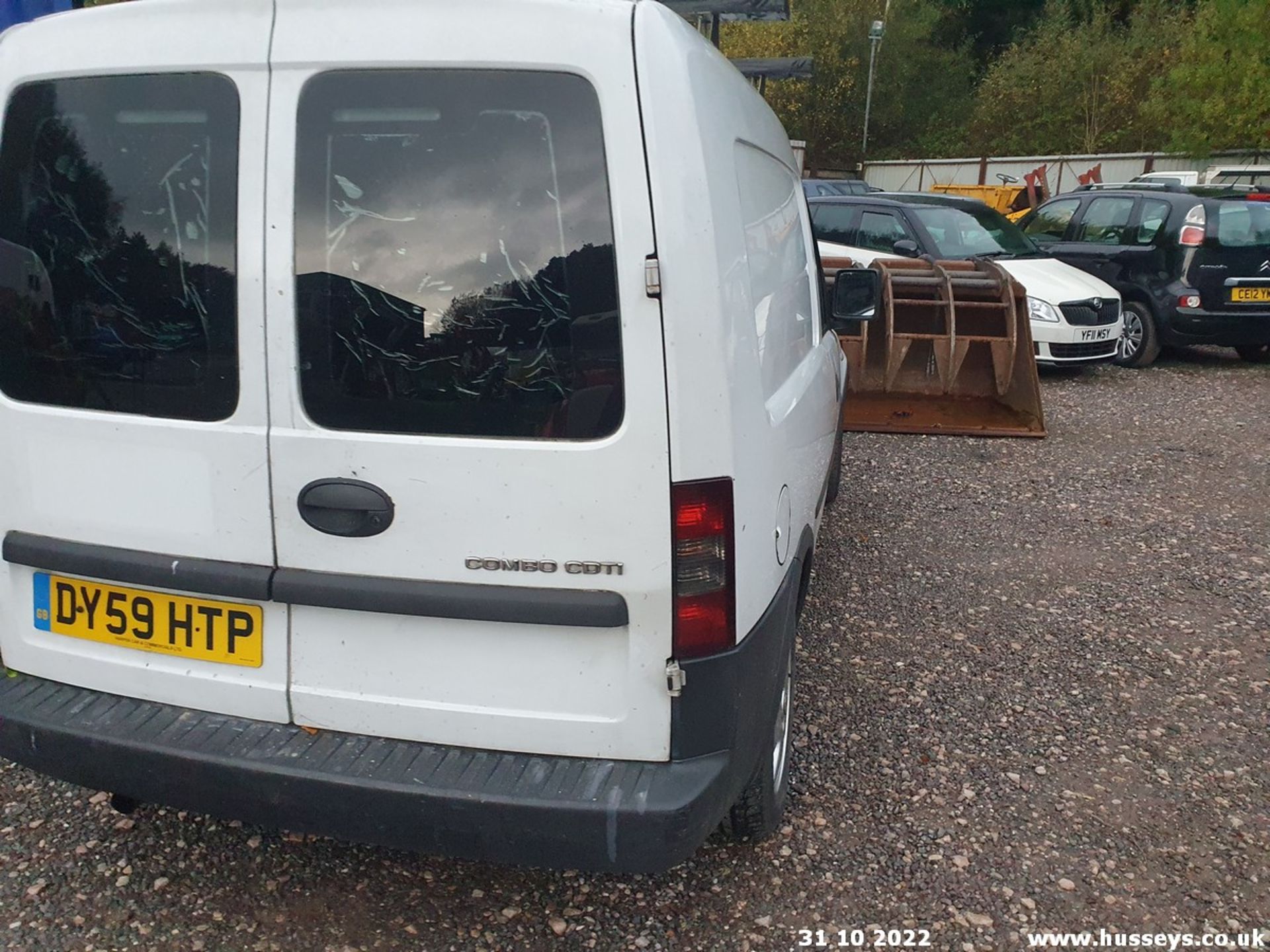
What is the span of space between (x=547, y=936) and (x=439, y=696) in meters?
0.76

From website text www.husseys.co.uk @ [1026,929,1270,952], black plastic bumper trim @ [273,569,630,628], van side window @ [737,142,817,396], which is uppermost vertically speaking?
van side window @ [737,142,817,396]

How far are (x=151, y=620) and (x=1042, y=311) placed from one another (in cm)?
841

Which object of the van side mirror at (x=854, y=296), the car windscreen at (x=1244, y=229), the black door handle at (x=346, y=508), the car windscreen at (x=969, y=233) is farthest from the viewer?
the car windscreen at (x=1244, y=229)

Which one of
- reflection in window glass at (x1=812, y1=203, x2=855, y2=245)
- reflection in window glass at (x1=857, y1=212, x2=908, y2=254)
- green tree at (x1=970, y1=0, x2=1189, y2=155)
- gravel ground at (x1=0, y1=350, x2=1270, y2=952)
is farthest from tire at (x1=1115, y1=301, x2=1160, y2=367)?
green tree at (x1=970, y1=0, x2=1189, y2=155)

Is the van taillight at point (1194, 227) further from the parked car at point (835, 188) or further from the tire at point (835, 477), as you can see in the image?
the parked car at point (835, 188)

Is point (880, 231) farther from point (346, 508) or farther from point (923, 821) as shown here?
point (346, 508)

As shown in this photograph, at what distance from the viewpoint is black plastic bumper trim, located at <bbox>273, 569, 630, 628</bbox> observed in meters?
2.04

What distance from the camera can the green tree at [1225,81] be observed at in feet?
77.5

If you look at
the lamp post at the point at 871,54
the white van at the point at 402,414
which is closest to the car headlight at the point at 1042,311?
the white van at the point at 402,414

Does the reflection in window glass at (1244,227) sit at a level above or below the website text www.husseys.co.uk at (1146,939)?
above

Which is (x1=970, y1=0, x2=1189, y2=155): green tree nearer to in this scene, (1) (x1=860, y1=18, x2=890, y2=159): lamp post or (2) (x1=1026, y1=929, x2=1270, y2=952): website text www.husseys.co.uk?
(1) (x1=860, y1=18, x2=890, y2=159): lamp post

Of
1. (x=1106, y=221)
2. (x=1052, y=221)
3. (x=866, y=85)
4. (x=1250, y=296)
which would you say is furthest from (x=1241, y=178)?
(x=866, y=85)

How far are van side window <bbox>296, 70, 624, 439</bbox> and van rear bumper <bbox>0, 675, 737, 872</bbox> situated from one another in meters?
0.71

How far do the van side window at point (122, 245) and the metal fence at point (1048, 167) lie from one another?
25321 mm
